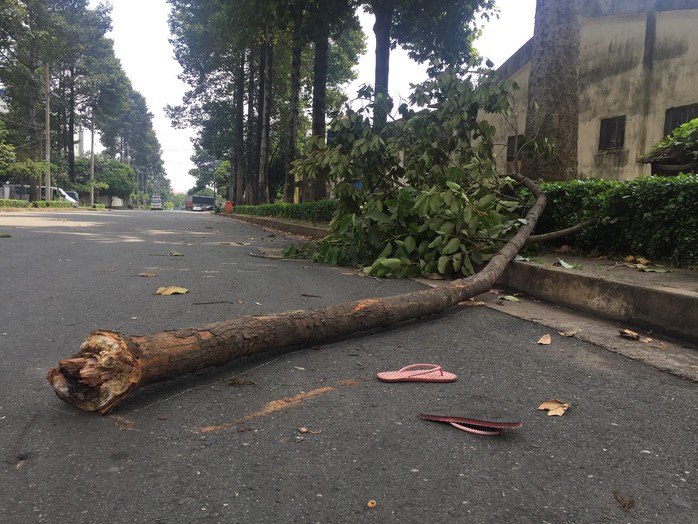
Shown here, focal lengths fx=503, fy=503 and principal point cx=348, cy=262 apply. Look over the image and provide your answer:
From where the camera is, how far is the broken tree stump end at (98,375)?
76.9 inches

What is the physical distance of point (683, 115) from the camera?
480 inches

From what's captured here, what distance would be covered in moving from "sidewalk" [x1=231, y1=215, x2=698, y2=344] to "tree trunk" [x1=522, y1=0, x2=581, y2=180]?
7.59 ft

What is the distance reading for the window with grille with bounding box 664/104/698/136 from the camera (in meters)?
11.9

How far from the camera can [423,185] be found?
6.33 metres

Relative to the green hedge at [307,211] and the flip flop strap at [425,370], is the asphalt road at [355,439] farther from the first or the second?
the green hedge at [307,211]

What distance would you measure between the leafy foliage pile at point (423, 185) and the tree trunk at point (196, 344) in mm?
1746

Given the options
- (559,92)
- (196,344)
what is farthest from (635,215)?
(196,344)

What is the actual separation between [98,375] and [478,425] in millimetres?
1487

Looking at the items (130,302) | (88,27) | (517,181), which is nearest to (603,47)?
(517,181)

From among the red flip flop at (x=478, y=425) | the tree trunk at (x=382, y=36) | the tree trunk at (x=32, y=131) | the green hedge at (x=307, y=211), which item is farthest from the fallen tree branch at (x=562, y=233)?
the tree trunk at (x=32, y=131)

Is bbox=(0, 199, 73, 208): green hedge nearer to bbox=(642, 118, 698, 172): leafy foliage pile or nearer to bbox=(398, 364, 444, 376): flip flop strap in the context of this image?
bbox=(642, 118, 698, 172): leafy foliage pile

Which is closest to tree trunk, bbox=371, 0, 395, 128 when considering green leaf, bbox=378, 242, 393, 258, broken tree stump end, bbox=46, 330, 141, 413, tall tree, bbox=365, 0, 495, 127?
tall tree, bbox=365, 0, 495, 127

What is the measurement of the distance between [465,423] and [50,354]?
215cm

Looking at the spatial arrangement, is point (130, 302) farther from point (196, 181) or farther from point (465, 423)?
point (196, 181)
